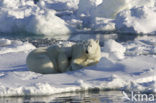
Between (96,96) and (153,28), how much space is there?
9182mm

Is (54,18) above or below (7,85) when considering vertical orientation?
above

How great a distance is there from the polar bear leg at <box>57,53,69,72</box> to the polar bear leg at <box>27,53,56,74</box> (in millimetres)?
134

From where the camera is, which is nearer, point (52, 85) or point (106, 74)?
point (52, 85)

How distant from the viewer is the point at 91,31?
15.2 m

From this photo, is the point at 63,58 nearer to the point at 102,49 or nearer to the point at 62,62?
the point at 62,62

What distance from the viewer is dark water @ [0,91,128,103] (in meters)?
5.37

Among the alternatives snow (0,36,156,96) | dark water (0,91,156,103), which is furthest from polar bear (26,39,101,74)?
dark water (0,91,156,103)

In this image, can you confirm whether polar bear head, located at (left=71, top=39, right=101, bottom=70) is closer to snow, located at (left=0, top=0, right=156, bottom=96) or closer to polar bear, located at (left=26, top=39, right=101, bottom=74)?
polar bear, located at (left=26, top=39, right=101, bottom=74)

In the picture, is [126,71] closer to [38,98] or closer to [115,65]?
[115,65]

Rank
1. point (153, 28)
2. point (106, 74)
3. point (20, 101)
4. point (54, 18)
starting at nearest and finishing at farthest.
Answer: point (20, 101)
point (106, 74)
point (153, 28)
point (54, 18)

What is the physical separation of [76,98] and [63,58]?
70.6 inches

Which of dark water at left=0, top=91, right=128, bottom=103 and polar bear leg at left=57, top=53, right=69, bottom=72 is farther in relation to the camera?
polar bear leg at left=57, top=53, right=69, bottom=72

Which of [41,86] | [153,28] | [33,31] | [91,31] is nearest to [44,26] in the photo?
[33,31]

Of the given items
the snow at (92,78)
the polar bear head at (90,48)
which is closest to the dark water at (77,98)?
the snow at (92,78)
